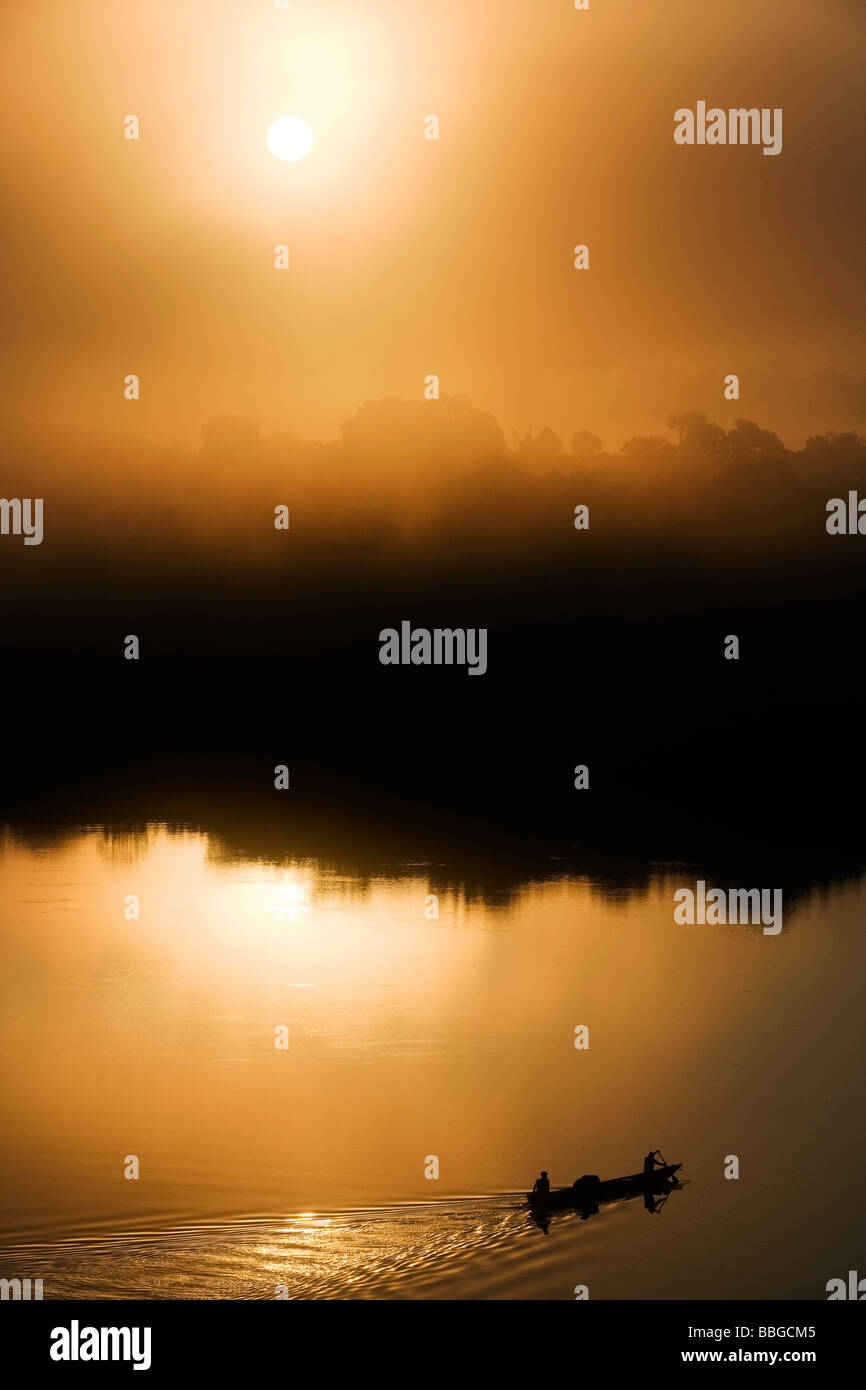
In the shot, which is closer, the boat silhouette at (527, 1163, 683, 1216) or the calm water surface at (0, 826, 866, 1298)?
the calm water surface at (0, 826, 866, 1298)

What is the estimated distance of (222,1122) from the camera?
2192 cm

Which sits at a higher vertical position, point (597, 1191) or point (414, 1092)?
point (414, 1092)

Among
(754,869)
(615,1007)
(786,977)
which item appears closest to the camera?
(615,1007)

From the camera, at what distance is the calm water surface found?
16.2 m

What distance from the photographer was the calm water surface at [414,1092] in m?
16.2

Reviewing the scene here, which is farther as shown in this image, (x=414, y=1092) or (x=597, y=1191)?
(x=414, y=1092)

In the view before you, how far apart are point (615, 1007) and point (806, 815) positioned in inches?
1564

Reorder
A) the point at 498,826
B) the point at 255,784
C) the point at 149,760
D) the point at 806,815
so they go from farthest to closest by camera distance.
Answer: the point at 149,760, the point at 255,784, the point at 806,815, the point at 498,826

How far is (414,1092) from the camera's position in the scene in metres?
23.1

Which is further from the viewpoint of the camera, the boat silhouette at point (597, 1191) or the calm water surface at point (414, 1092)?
the boat silhouette at point (597, 1191)
